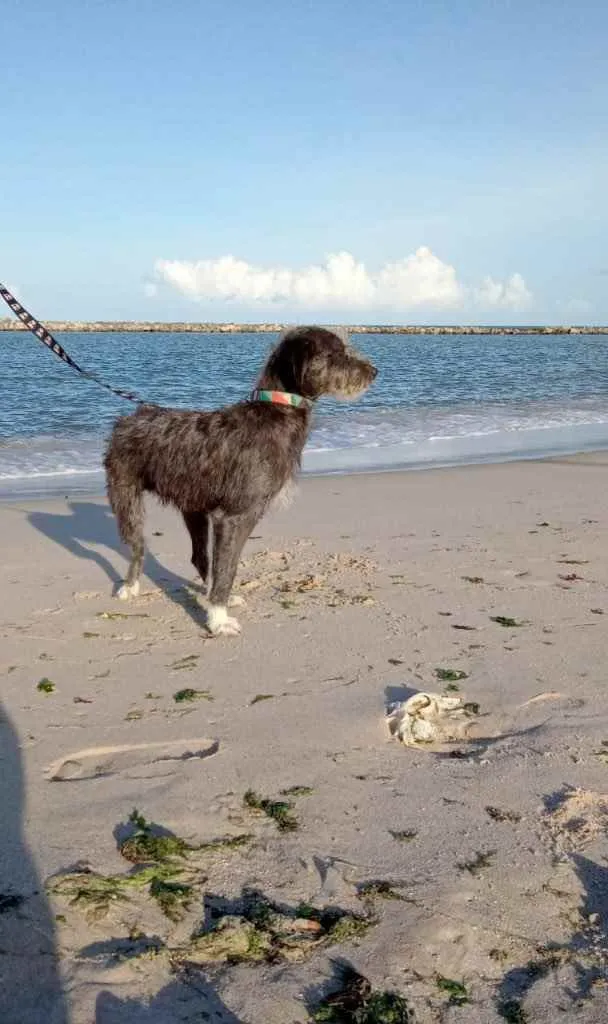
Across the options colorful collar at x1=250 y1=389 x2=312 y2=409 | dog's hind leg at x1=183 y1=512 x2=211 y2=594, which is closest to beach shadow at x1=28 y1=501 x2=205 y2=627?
dog's hind leg at x1=183 y1=512 x2=211 y2=594

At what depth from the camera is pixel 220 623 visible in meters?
5.33

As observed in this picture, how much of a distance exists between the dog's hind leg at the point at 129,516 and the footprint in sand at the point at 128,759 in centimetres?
237

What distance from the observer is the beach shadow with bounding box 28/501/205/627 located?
6.29 meters

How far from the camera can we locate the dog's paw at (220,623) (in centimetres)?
531

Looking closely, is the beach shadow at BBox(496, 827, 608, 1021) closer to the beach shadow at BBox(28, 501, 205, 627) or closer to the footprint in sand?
the footprint in sand

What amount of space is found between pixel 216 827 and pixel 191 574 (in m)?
3.74

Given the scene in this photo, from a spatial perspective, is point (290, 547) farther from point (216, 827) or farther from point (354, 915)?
point (354, 915)

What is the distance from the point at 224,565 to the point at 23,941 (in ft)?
10.4

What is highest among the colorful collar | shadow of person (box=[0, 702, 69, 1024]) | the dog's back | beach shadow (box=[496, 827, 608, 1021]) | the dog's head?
the dog's head

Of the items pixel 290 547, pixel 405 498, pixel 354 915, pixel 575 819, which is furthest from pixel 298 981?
pixel 405 498

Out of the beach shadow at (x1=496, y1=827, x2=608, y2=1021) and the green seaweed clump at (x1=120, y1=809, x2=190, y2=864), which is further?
the green seaweed clump at (x1=120, y1=809, x2=190, y2=864)

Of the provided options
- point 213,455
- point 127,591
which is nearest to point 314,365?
point 213,455

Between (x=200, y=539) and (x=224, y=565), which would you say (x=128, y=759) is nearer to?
(x=224, y=565)

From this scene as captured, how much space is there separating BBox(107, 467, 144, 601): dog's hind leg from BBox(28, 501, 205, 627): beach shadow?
0.98 ft
